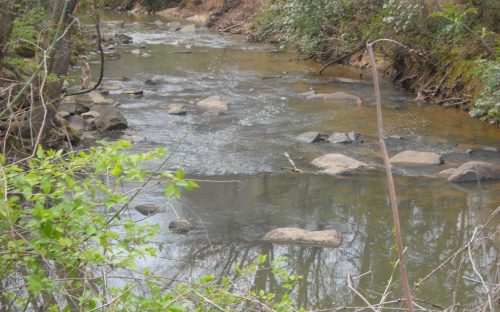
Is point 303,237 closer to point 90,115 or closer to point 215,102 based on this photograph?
point 90,115

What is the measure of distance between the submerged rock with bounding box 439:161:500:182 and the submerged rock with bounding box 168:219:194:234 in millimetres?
3339

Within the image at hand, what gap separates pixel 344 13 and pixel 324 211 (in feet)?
27.8

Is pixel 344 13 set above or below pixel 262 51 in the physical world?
above

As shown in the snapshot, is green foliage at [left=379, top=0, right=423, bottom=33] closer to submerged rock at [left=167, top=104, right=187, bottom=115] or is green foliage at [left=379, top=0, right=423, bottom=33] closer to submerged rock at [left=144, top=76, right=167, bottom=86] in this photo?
submerged rock at [left=167, top=104, right=187, bottom=115]

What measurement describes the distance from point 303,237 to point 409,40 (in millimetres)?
8478

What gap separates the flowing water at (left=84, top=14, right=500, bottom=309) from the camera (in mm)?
6336

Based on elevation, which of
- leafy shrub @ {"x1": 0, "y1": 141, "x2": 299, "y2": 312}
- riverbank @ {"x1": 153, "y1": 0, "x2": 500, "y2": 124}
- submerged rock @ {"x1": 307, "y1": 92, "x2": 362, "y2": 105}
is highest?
leafy shrub @ {"x1": 0, "y1": 141, "x2": 299, "y2": 312}

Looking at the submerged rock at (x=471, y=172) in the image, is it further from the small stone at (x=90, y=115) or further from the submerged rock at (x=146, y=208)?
the small stone at (x=90, y=115)

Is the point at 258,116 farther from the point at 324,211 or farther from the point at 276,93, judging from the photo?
the point at 324,211

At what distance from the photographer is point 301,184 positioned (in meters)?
8.70

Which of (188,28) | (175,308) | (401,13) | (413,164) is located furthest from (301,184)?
(188,28)

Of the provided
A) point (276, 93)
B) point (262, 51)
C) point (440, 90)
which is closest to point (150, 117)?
point (276, 93)

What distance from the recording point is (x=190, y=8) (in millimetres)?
29828

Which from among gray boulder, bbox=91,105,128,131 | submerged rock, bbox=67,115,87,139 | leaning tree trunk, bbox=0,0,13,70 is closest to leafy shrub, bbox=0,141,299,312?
leaning tree trunk, bbox=0,0,13,70
